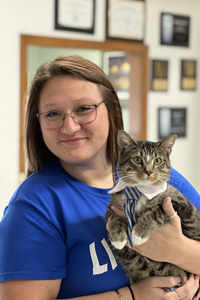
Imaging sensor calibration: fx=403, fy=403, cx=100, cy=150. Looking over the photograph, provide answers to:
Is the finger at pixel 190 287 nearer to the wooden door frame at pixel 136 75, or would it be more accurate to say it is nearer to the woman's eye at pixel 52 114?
the woman's eye at pixel 52 114

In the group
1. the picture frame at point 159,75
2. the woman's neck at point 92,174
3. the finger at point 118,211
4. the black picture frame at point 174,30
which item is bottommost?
the finger at point 118,211

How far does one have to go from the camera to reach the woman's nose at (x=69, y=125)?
3.82 ft

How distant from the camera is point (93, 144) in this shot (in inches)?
47.9

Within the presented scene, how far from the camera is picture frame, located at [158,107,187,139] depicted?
380cm

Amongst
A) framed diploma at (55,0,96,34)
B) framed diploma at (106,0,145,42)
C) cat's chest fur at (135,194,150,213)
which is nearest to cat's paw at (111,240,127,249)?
cat's chest fur at (135,194,150,213)

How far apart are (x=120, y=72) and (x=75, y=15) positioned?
1.05 meters

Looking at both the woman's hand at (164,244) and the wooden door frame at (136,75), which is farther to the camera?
the wooden door frame at (136,75)

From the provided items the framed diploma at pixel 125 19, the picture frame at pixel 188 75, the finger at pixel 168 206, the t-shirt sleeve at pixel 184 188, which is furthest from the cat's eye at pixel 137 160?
the picture frame at pixel 188 75

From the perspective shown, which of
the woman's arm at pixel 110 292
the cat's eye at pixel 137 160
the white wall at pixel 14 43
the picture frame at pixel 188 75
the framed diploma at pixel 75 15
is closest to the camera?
the woman's arm at pixel 110 292

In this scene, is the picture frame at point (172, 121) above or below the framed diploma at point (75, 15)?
below

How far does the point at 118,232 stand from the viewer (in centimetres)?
108

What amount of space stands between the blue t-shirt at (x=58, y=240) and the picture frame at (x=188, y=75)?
294 cm

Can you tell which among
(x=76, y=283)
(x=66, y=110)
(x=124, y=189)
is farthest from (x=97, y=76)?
(x=76, y=283)

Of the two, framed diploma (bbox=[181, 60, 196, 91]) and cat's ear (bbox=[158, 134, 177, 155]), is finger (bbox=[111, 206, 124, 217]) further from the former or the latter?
framed diploma (bbox=[181, 60, 196, 91])
